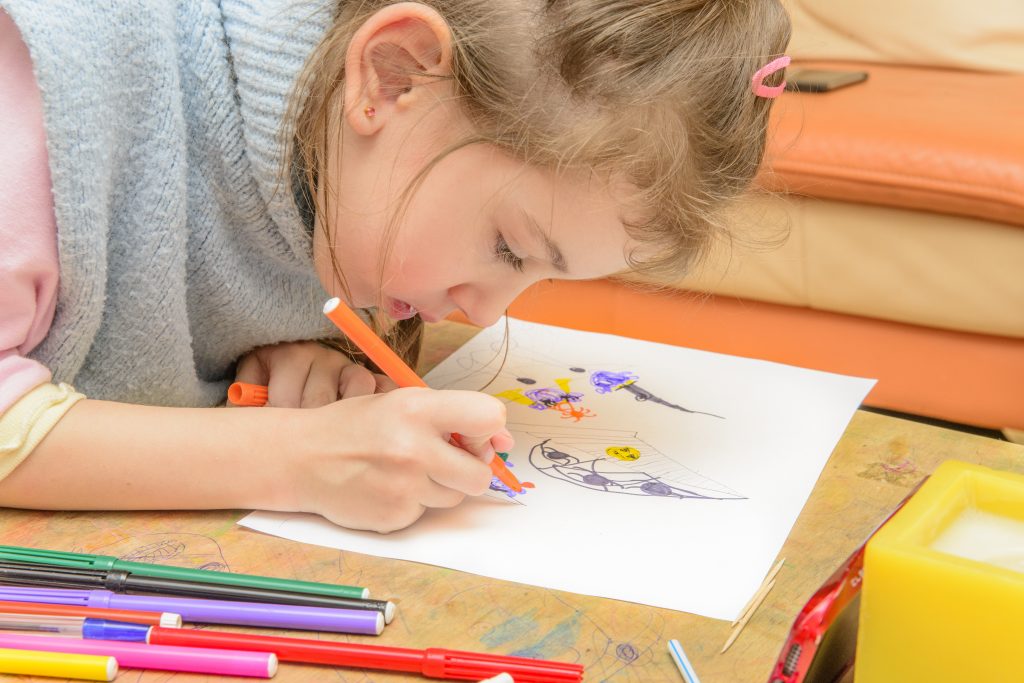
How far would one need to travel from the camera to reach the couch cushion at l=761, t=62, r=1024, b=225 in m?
1.26

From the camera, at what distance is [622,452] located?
0.72 metres

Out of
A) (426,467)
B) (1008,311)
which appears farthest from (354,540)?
(1008,311)

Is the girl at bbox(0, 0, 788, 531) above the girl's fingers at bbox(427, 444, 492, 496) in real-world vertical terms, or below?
above

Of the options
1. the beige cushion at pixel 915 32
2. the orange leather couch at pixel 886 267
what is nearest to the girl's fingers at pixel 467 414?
the orange leather couch at pixel 886 267

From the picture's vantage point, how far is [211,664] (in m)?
0.46

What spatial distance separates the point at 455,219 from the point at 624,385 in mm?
220

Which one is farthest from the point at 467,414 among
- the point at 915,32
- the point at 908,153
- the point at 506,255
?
the point at 915,32

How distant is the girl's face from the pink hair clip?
4.1 inches

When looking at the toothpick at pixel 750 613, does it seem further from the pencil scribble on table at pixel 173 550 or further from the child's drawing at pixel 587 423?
the pencil scribble on table at pixel 173 550

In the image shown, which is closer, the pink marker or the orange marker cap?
the pink marker

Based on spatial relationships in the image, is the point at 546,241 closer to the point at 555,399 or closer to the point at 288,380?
the point at 555,399

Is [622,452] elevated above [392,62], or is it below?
below

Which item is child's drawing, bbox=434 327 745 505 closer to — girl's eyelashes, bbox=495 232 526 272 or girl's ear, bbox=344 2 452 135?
girl's eyelashes, bbox=495 232 526 272

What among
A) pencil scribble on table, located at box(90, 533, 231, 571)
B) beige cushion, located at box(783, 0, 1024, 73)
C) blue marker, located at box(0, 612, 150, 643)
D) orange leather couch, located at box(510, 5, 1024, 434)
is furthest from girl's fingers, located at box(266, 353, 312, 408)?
beige cushion, located at box(783, 0, 1024, 73)
